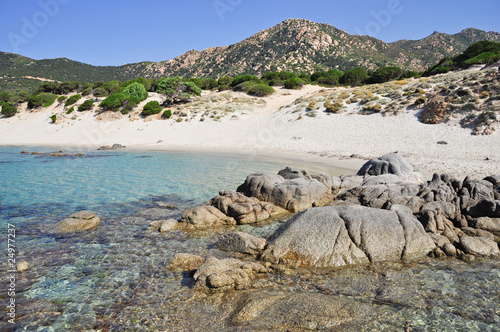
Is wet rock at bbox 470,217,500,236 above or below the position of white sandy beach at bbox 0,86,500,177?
below

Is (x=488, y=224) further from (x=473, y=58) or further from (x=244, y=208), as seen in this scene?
(x=473, y=58)

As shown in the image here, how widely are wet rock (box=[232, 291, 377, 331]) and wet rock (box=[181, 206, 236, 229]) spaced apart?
4695mm

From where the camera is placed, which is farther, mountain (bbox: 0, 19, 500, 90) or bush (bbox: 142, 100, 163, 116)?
mountain (bbox: 0, 19, 500, 90)

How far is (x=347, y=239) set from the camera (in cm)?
770

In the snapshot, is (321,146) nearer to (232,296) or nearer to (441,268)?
(441,268)

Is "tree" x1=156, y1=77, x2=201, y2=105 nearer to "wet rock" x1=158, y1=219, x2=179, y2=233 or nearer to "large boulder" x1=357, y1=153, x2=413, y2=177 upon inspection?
"large boulder" x1=357, y1=153, x2=413, y2=177

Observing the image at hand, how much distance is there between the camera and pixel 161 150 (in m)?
34.0

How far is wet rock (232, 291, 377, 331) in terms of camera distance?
496cm

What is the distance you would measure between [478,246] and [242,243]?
6.53 metres

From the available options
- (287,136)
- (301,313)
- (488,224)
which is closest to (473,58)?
(287,136)

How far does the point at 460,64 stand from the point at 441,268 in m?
55.9

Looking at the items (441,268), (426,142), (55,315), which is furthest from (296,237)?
(426,142)

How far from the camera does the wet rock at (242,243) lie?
806 cm

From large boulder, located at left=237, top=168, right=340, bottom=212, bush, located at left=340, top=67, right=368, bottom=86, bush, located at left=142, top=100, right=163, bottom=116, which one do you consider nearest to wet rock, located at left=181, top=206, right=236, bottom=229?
large boulder, located at left=237, top=168, right=340, bottom=212
